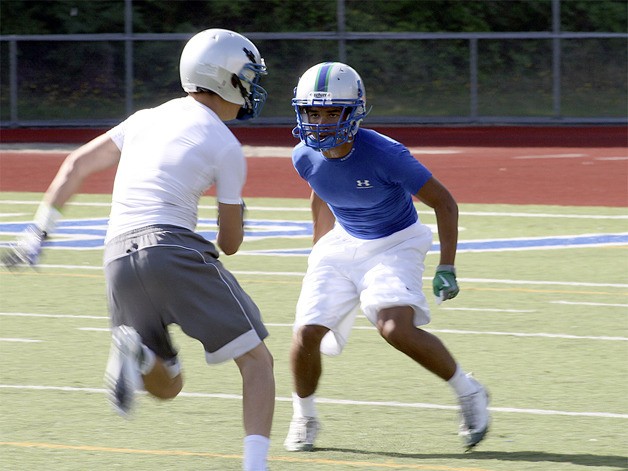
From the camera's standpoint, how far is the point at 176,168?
5.57 meters

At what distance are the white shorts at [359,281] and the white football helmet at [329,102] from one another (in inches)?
20.8

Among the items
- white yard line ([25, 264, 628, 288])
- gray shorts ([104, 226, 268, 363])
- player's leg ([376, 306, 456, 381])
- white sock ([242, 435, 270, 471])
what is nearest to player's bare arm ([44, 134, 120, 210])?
gray shorts ([104, 226, 268, 363])

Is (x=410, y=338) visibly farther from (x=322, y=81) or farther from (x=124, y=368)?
(x=124, y=368)

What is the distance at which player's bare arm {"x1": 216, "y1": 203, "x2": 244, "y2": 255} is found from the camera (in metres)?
5.51

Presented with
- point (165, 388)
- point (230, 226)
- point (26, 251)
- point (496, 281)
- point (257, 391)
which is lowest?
point (496, 281)

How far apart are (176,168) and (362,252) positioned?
1426 millimetres

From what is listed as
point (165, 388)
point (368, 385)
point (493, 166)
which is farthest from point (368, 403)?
point (493, 166)

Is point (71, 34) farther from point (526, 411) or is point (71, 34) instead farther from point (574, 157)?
point (526, 411)

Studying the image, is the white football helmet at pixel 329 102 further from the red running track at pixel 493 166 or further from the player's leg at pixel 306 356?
the red running track at pixel 493 166

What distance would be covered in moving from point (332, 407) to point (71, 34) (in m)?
24.2

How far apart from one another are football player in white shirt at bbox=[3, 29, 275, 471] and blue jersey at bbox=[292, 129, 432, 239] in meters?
1.01

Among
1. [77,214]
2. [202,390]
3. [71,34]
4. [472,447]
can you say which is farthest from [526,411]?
[71,34]

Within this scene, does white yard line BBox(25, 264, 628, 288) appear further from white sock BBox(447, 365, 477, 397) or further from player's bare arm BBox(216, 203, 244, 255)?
player's bare arm BBox(216, 203, 244, 255)

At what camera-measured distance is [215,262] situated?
18.5ft
